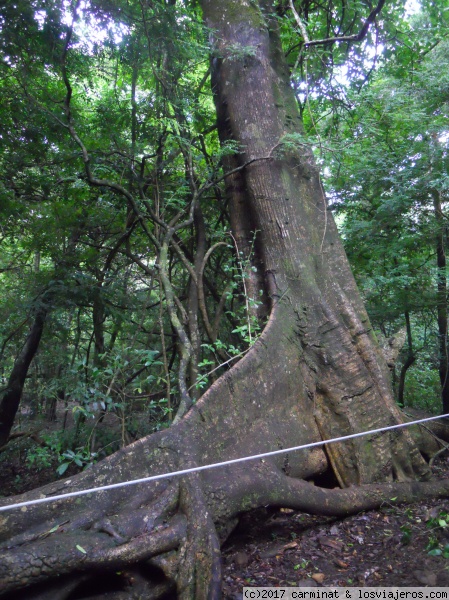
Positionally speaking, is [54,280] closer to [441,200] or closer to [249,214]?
[249,214]

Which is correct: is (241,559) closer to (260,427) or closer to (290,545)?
(290,545)

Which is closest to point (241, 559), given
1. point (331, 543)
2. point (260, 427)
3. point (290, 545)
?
point (290, 545)

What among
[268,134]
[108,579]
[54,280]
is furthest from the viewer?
[54,280]

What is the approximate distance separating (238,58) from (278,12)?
52.8 inches

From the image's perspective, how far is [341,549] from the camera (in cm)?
319

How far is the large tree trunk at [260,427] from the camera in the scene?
2.40 metres

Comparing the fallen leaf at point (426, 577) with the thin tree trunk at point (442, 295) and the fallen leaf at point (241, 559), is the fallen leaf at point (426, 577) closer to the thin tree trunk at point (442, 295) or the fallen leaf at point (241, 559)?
the fallen leaf at point (241, 559)

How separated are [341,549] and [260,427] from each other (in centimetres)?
99

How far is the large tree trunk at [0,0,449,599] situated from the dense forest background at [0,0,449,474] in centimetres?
30

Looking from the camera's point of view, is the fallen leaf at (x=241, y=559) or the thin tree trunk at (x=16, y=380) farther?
the thin tree trunk at (x=16, y=380)

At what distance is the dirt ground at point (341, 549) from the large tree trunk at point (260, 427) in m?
0.19

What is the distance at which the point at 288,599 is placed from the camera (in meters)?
2.61

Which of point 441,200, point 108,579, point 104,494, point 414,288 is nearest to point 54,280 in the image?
point 104,494

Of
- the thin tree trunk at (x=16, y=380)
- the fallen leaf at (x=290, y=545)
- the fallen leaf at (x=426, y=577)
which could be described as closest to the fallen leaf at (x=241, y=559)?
the fallen leaf at (x=290, y=545)
